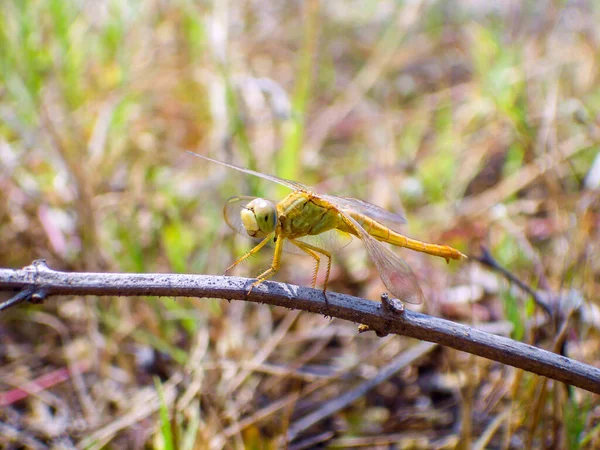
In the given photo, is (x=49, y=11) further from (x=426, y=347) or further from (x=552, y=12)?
(x=552, y=12)

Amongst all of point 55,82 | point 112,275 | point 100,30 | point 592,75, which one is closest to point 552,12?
point 592,75

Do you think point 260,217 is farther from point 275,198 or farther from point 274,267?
point 275,198

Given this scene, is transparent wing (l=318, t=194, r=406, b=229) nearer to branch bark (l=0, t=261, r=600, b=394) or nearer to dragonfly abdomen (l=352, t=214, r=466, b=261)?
dragonfly abdomen (l=352, t=214, r=466, b=261)

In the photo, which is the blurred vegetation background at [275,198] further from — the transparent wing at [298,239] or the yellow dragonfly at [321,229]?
the transparent wing at [298,239]

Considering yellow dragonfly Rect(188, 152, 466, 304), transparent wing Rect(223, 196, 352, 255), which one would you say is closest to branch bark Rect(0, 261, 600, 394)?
yellow dragonfly Rect(188, 152, 466, 304)

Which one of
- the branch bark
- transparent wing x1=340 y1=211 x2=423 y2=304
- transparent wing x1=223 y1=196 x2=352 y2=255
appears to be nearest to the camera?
the branch bark

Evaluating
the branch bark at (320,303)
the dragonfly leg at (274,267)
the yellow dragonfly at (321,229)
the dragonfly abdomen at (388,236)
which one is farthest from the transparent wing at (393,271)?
the branch bark at (320,303)
